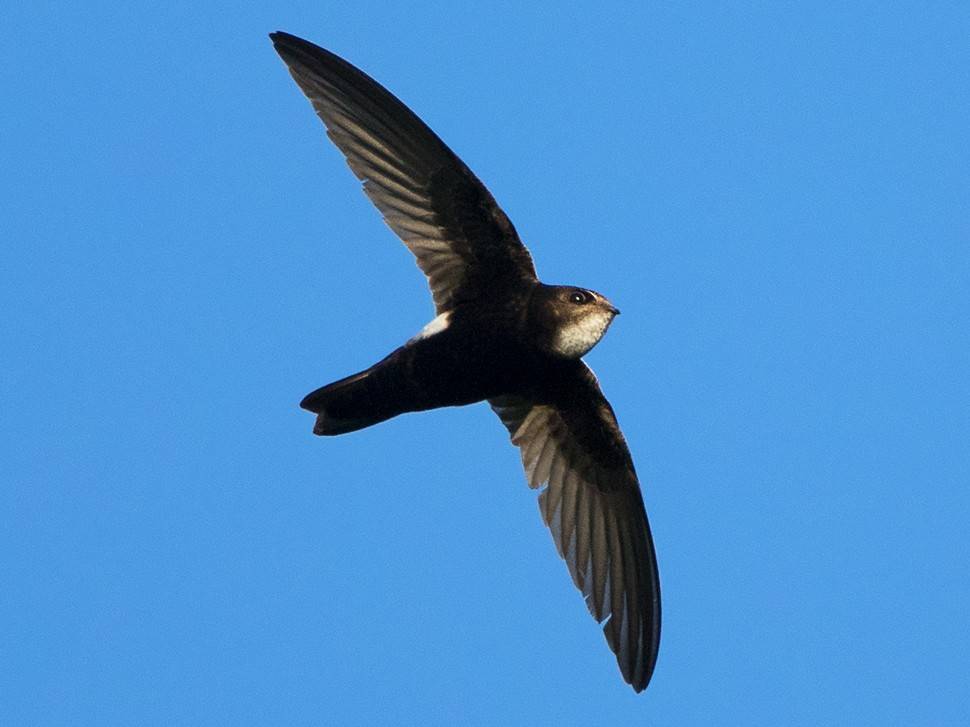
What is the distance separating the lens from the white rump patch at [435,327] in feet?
30.2

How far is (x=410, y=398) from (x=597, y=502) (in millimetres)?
1402

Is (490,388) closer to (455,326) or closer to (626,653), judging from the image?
(455,326)

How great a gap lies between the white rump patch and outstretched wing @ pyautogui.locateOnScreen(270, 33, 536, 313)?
0.21 feet

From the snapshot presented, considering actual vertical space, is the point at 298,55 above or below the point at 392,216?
above

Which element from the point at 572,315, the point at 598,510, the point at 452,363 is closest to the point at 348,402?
the point at 452,363

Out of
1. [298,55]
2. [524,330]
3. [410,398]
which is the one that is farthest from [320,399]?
[298,55]

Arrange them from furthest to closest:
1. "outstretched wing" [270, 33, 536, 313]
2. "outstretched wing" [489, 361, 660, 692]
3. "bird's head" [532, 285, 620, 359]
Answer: "outstretched wing" [489, 361, 660, 692], "outstretched wing" [270, 33, 536, 313], "bird's head" [532, 285, 620, 359]

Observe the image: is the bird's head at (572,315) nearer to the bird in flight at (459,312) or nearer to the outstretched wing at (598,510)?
the bird in flight at (459,312)

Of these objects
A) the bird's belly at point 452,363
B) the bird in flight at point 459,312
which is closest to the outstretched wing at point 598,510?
the bird in flight at point 459,312

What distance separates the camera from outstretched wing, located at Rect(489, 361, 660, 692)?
32.6 feet

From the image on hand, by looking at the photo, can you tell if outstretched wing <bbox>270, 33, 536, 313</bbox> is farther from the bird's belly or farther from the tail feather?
the tail feather

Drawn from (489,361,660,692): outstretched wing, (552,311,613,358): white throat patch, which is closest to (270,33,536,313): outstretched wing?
(552,311,613,358): white throat patch

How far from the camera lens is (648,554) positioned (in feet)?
33.0

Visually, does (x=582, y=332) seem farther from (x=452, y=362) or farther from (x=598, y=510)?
(x=598, y=510)
